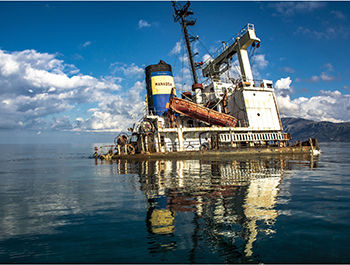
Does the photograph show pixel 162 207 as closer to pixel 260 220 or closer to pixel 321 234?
pixel 260 220

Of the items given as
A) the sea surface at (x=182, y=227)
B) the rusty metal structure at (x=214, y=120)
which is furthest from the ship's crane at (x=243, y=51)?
the sea surface at (x=182, y=227)

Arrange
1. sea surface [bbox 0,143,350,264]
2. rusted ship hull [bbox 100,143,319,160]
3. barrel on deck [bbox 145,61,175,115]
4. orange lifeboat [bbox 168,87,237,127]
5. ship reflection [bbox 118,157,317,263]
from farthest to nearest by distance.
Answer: barrel on deck [bbox 145,61,175,115], orange lifeboat [bbox 168,87,237,127], rusted ship hull [bbox 100,143,319,160], ship reflection [bbox 118,157,317,263], sea surface [bbox 0,143,350,264]

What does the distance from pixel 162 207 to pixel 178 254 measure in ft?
7.74

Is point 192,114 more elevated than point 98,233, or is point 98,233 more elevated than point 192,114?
point 192,114

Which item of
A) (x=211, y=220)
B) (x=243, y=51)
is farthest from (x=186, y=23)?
(x=211, y=220)

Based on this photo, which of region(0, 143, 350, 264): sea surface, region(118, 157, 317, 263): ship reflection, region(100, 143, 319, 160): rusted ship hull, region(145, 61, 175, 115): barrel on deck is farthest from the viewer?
region(145, 61, 175, 115): barrel on deck

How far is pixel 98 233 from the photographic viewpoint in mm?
4016

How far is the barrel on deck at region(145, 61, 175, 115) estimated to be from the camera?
2860cm

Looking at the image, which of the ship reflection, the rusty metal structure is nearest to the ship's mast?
the rusty metal structure

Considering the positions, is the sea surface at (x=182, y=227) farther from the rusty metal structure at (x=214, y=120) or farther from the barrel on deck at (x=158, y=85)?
the barrel on deck at (x=158, y=85)

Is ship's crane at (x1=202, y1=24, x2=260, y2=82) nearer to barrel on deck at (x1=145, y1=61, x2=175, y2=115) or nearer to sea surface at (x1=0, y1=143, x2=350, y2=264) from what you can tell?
barrel on deck at (x1=145, y1=61, x2=175, y2=115)

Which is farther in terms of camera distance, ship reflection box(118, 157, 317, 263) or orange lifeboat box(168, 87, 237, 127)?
orange lifeboat box(168, 87, 237, 127)

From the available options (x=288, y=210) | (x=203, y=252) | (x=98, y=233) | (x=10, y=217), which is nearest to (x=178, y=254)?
(x=203, y=252)

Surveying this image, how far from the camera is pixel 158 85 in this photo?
1148 inches
